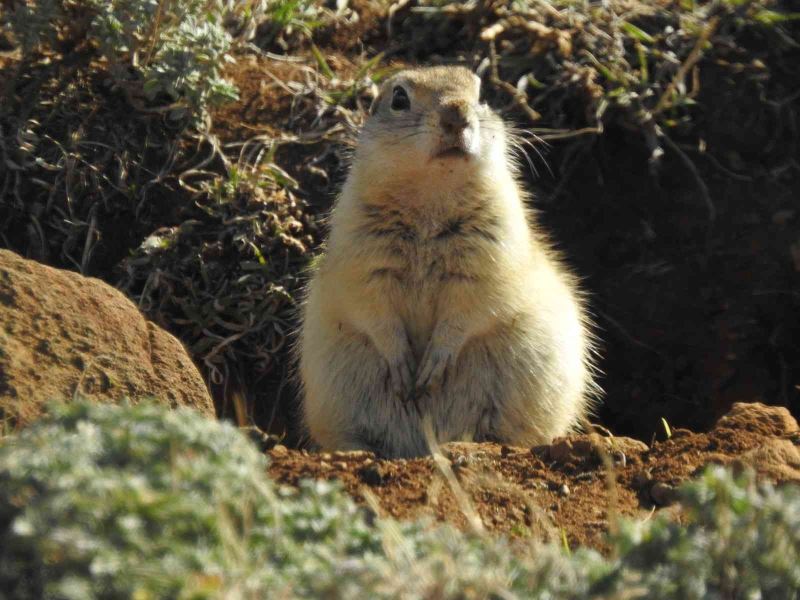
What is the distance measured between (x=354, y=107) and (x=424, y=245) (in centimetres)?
221

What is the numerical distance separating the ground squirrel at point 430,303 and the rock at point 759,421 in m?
1.13

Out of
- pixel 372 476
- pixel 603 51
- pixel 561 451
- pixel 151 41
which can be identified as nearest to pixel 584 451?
pixel 561 451

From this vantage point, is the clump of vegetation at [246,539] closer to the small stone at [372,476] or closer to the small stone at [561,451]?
the small stone at [372,476]

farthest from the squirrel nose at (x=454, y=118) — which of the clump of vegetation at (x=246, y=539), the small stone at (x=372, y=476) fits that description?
the clump of vegetation at (x=246, y=539)

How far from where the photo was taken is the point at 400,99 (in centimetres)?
607

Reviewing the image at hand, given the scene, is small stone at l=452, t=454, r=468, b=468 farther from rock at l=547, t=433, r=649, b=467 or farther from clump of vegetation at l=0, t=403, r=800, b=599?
clump of vegetation at l=0, t=403, r=800, b=599

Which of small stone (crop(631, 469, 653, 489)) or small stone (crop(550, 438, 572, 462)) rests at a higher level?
small stone (crop(631, 469, 653, 489))

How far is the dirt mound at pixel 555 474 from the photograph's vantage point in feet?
13.5

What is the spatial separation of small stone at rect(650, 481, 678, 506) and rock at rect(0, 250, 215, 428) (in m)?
1.90

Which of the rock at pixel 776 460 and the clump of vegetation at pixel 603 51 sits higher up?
the clump of vegetation at pixel 603 51

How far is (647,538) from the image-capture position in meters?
3.17

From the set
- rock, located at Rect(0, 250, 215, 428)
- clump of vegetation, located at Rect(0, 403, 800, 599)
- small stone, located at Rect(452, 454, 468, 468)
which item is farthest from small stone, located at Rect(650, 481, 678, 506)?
rock, located at Rect(0, 250, 215, 428)

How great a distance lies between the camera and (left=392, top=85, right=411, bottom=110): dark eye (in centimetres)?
603

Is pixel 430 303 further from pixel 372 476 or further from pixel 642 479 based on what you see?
pixel 372 476
